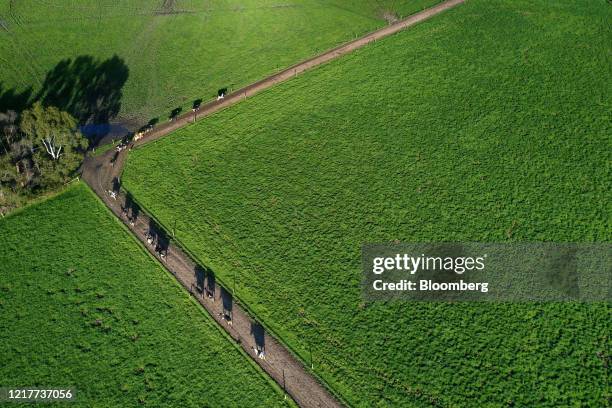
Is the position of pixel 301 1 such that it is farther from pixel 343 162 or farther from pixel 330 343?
pixel 330 343

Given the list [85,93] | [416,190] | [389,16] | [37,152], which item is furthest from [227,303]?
[389,16]

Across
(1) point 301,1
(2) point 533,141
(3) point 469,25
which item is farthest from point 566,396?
(1) point 301,1

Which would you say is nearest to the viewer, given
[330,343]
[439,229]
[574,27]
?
[330,343]

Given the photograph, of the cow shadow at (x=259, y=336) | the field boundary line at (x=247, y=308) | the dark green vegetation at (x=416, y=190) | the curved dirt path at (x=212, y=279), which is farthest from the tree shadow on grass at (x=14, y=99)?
the cow shadow at (x=259, y=336)

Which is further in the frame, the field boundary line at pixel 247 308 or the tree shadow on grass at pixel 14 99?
the tree shadow on grass at pixel 14 99

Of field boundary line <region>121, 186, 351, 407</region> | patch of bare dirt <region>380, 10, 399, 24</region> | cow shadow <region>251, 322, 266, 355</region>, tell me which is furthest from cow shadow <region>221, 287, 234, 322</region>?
patch of bare dirt <region>380, 10, 399, 24</region>

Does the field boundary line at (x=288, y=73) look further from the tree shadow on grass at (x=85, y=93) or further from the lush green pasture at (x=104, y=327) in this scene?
the lush green pasture at (x=104, y=327)
